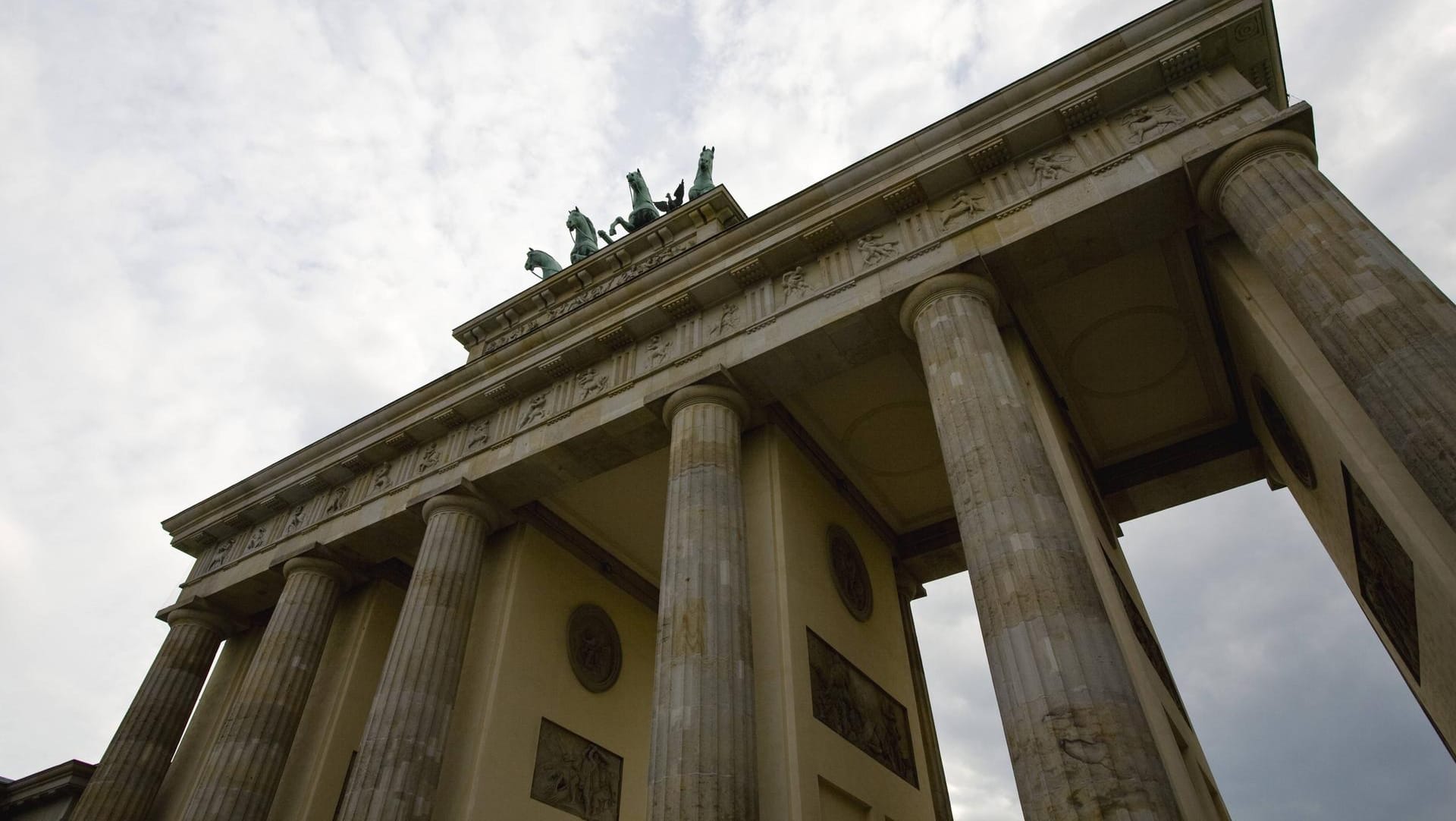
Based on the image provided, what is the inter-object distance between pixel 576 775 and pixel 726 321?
786 cm

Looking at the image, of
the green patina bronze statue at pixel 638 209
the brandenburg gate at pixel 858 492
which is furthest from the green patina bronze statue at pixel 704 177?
the brandenburg gate at pixel 858 492

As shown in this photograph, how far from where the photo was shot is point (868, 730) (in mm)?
11070

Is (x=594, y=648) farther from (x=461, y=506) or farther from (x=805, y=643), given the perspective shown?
(x=805, y=643)

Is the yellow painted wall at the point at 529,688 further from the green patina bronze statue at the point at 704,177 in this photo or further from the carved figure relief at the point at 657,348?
the green patina bronze statue at the point at 704,177

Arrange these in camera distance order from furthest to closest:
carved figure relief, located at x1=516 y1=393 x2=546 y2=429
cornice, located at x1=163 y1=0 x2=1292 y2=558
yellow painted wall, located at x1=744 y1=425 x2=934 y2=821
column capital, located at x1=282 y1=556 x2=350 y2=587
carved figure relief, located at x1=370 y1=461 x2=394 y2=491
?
carved figure relief, located at x1=370 y1=461 x2=394 y2=491 < column capital, located at x1=282 y1=556 x2=350 y2=587 < carved figure relief, located at x1=516 y1=393 x2=546 y2=429 < cornice, located at x1=163 y1=0 x2=1292 y2=558 < yellow painted wall, located at x1=744 y1=425 x2=934 y2=821

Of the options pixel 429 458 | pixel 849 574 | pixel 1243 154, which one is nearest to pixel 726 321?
pixel 849 574

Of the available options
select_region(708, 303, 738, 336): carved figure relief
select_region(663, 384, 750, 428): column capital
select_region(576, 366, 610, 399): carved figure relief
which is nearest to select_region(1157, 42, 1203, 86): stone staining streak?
select_region(708, 303, 738, 336): carved figure relief

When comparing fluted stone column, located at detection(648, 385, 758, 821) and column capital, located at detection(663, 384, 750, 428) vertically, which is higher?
column capital, located at detection(663, 384, 750, 428)

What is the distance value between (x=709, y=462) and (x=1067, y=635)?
5260 mm

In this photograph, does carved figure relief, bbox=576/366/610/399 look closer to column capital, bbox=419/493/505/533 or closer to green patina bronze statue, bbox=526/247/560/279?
column capital, bbox=419/493/505/533

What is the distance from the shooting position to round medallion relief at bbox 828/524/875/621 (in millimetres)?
12336

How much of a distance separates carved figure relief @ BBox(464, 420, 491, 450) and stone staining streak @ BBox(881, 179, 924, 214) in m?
7.86

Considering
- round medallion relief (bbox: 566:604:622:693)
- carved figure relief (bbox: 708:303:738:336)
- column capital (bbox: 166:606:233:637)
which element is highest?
carved figure relief (bbox: 708:303:738:336)

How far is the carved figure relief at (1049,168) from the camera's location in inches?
414
